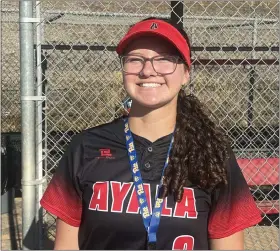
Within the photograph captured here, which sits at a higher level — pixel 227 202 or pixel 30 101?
pixel 30 101

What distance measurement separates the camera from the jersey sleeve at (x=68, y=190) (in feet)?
6.22

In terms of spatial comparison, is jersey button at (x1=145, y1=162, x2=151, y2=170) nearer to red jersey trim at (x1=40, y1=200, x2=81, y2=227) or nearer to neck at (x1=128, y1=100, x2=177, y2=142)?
neck at (x1=128, y1=100, x2=177, y2=142)

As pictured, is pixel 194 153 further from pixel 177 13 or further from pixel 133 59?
pixel 177 13

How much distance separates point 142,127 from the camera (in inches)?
75.4

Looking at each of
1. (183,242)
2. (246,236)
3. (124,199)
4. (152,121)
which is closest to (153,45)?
(152,121)

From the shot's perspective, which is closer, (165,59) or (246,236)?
(165,59)

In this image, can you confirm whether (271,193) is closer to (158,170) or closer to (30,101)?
(30,101)

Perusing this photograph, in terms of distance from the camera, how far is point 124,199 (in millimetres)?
1796

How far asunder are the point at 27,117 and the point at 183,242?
1.52 meters

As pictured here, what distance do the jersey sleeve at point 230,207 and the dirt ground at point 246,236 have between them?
275cm

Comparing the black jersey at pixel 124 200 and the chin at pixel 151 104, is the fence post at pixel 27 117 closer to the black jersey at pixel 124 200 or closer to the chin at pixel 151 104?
the black jersey at pixel 124 200

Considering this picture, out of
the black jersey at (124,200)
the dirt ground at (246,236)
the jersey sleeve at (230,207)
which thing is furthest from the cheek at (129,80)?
the dirt ground at (246,236)

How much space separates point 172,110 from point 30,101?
132 centimetres

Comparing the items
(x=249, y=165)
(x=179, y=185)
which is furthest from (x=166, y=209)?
(x=249, y=165)
